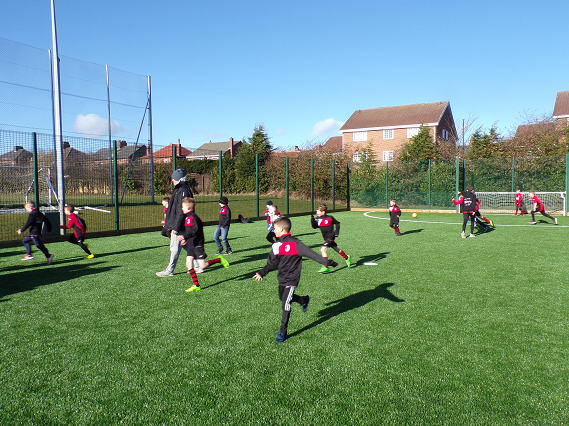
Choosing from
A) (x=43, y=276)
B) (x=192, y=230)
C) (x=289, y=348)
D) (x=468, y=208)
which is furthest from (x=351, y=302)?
(x=468, y=208)

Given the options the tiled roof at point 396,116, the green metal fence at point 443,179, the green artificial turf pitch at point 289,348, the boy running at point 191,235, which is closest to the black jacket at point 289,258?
the green artificial turf pitch at point 289,348

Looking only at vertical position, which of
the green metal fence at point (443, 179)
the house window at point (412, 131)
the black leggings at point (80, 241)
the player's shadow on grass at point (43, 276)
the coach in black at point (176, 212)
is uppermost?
the house window at point (412, 131)

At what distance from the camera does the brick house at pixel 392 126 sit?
149 ft

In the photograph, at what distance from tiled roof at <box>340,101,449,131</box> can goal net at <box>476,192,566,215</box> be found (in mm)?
23022

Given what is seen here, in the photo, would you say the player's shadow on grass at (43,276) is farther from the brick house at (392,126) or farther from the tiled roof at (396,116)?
the tiled roof at (396,116)

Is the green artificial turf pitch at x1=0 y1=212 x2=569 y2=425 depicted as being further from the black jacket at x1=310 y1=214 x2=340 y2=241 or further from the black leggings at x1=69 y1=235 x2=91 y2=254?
the black leggings at x1=69 y1=235 x2=91 y2=254

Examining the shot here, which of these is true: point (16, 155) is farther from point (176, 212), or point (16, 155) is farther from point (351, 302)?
point (351, 302)

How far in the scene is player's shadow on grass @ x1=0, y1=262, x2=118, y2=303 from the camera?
258 inches

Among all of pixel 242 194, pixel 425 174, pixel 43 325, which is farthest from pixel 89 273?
pixel 425 174

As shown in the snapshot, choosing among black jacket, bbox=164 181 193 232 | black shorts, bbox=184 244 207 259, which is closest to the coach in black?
black jacket, bbox=164 181 193 232

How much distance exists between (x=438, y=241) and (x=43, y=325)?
34.2 ft

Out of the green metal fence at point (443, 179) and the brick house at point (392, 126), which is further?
the brick house at point (392, 126)

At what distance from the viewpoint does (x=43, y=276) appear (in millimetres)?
A: 7496

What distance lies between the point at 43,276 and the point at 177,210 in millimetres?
3116
